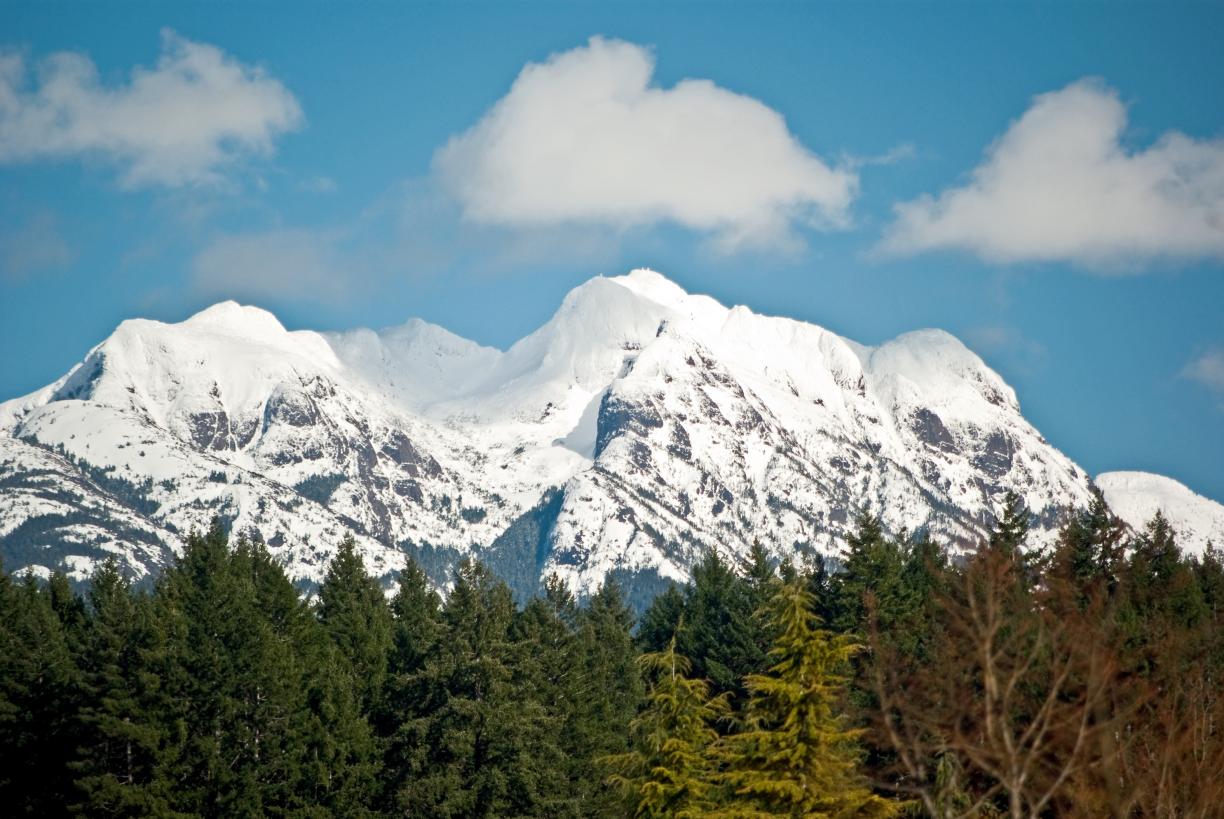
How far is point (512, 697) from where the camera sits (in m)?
81.3

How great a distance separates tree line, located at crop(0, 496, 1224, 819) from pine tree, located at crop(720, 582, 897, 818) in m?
0.08

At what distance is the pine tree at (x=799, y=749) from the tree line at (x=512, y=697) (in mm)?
84

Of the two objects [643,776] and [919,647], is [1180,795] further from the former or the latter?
[919,647]

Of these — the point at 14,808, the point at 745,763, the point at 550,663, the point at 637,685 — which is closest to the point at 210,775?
the point at 14,808

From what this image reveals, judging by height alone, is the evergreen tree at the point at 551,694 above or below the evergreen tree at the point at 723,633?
below

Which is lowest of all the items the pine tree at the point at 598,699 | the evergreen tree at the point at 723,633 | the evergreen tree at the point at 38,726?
the evergreen tree at the point at 38,726

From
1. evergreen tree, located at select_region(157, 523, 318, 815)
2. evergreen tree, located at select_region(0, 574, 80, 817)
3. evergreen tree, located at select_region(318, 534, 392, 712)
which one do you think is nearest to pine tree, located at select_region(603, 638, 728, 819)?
evergreen tree, located at select_region(157, 523, 318, 815)

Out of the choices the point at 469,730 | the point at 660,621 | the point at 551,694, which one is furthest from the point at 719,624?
the point at 469,730

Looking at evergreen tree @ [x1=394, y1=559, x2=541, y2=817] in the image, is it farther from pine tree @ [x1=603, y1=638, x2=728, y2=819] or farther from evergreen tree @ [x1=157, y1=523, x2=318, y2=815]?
pine tree @ [x1=603, y1=638, x2=728, y2=819]

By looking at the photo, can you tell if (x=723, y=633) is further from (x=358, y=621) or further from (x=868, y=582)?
(x=358, y=621)

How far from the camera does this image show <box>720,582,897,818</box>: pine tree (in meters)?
42.8

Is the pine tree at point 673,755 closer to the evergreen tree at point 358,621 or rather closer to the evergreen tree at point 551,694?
the evergreen tree at point 551,694

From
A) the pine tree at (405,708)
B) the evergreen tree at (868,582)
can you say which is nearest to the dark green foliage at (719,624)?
the evergreen tree at (868,582)

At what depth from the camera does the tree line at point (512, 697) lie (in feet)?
143
